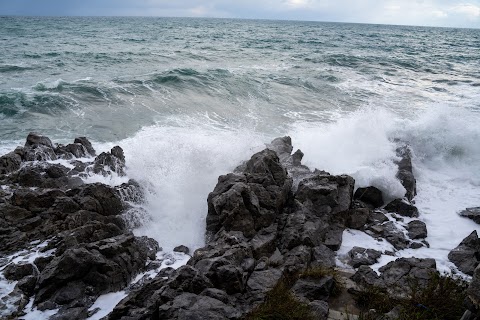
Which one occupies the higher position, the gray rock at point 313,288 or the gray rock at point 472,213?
the gray rock at point 313,288

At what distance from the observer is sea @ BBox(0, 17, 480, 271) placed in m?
10.7

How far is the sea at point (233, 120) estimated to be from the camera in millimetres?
10664

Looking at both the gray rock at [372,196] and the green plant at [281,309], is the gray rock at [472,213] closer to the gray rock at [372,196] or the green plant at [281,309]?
the gray rock at [372,196]

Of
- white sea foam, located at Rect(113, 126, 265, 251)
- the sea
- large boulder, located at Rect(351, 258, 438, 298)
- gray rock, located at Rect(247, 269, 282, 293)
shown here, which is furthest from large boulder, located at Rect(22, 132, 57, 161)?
large boulder, located at Rect(351, 258, 438, 298)

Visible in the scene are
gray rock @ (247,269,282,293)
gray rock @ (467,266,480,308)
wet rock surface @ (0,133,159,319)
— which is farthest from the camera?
wet rock surface @ (0,133,159,319)

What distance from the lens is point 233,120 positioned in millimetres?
17875

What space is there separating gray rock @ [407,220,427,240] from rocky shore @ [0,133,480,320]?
3 centimetres

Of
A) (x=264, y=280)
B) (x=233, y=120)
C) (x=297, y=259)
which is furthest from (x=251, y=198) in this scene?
(x=233, y=120)

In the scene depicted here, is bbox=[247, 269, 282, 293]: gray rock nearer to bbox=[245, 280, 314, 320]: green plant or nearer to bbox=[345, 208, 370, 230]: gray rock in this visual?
bbox=[245, 280, 314, 320]: green plant

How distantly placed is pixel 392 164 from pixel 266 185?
5764 mm

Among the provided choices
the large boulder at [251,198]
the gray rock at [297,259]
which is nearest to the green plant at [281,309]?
the gray rock at [297,259]

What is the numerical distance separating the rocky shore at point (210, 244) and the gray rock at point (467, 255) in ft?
0.09

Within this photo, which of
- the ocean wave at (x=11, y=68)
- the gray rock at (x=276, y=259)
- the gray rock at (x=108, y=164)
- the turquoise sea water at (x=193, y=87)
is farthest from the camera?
the ocean wave at (x=11, y=68)

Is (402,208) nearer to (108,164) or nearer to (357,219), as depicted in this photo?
(357,219)
